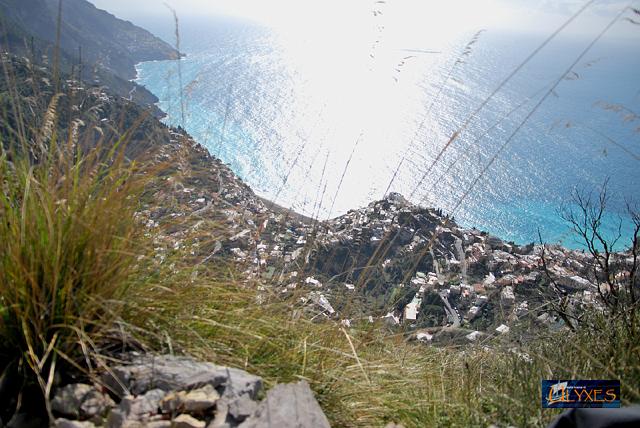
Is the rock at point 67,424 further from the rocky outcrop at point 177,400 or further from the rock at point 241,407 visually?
the rock at point 241,407

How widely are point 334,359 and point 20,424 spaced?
0.88 meters

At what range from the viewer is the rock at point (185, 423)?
987 millimetres

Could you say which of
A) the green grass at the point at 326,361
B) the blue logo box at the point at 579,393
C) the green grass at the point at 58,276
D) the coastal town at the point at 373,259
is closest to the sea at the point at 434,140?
the coastal town at the point at 373,259

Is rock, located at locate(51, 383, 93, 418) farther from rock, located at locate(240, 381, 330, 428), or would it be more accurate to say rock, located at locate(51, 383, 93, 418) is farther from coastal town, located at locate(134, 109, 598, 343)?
coastal town, located at locate(134, 109, 598, 343)

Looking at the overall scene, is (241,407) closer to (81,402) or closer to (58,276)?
(81,402)

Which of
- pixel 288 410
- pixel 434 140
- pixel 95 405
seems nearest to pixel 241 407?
pixel 288 410

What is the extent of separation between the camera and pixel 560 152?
39188 millimetres

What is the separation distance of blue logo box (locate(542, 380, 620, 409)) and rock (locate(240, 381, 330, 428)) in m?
0.74

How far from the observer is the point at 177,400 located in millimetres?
1052

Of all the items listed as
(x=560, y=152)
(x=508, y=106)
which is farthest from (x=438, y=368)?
(x=508, y=106)

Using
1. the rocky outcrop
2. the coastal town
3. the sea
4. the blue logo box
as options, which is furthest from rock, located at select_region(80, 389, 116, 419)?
the sea

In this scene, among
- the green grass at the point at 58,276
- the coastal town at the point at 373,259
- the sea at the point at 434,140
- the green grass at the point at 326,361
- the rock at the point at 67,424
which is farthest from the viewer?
the sea at the point at 434,140

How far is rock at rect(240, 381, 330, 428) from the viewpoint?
1043mm

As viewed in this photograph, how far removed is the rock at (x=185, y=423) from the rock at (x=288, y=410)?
0.10m
